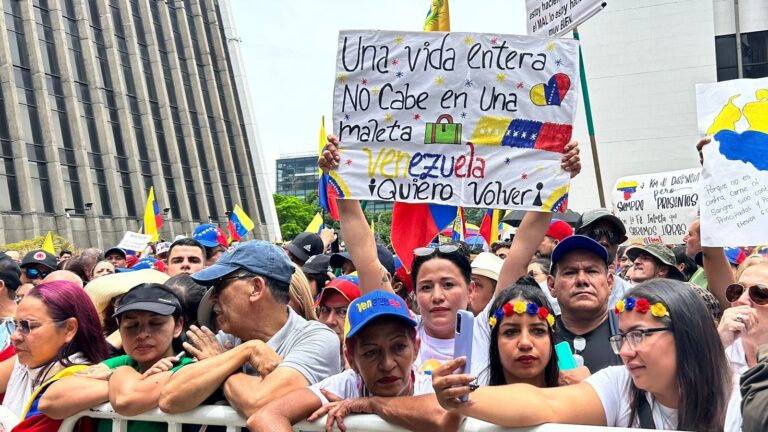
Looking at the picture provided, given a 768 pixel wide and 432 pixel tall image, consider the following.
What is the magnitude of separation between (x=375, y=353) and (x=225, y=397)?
0.68 m

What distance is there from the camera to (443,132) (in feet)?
15.4

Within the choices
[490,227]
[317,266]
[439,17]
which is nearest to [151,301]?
[317,266]

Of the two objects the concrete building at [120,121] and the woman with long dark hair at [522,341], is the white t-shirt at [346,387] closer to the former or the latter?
the woman with long dark hair at [522,341]

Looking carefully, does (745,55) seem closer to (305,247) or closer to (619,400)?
(305,247)

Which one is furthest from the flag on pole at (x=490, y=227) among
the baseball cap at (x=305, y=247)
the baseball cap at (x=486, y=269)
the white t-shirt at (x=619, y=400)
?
the white t-shirt at (x=619, y=400)

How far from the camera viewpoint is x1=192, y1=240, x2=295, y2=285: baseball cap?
369 centimetres

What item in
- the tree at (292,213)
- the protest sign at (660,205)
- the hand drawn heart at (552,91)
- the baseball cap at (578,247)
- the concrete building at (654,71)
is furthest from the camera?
the tree at (292,213)

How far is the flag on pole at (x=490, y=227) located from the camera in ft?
31.3

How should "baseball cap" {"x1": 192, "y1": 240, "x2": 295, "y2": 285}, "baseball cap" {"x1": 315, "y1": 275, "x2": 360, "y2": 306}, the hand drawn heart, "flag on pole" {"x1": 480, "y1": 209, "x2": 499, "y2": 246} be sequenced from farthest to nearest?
"flag on pole" {"x1": 480, "y1": 209, "x2": 499, "y2": 246}
"baseball cap" {"x1": 315, "y1": 275, "x2": 360, "y2": 306}
the hand drawn heart
"baseball cap" {"x1": 192, "y1": 240, "x2": 295, "y2": 285}

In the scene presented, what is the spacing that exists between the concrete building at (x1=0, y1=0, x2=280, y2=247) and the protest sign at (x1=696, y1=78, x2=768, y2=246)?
35568 millimetres

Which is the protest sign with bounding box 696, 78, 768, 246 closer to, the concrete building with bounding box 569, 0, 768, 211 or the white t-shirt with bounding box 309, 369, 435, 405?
the white t-shirt with bounding box 309, 369, 435, 405

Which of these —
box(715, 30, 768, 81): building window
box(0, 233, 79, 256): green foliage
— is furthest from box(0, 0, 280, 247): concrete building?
box(715, 30, 768, 81): building window

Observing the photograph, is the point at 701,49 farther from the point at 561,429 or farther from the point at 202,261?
the point at 561,429

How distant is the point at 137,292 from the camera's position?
392cm
